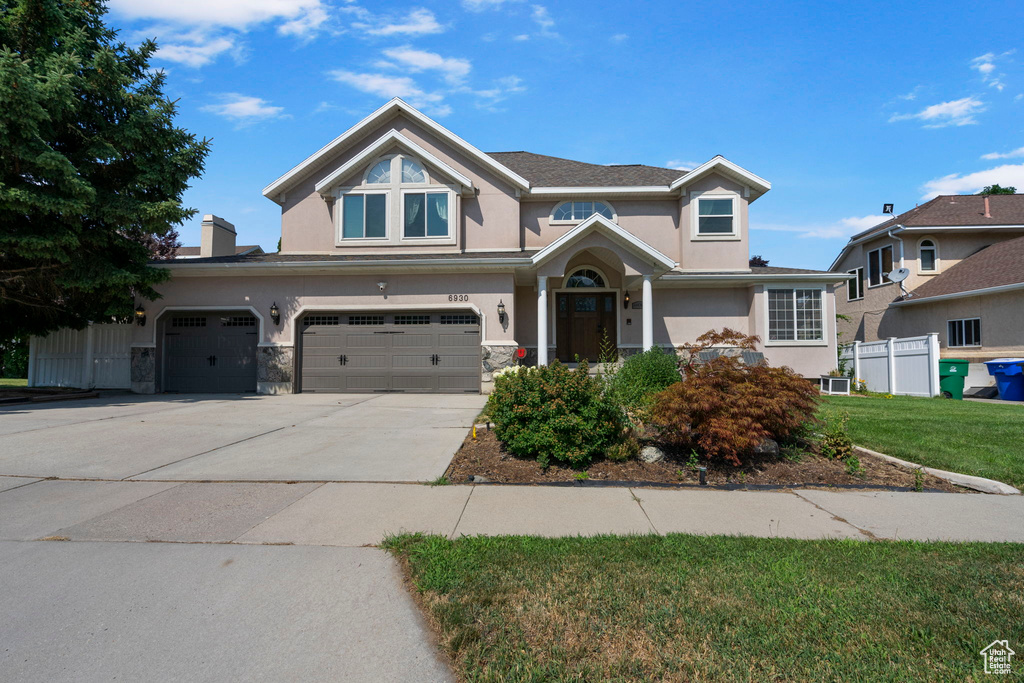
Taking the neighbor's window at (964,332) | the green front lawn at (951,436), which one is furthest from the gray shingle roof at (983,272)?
the green front lawn at (951,436)

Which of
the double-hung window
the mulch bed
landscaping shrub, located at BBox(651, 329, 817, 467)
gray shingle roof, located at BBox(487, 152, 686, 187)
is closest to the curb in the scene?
the mulch bed

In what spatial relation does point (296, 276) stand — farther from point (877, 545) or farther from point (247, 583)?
point (877, 545)

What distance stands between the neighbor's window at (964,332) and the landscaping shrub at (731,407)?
15717 mm

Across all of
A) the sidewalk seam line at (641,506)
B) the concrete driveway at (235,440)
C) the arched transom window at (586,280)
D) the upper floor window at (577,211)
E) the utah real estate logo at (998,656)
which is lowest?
the utah real estate logo at (998,656)

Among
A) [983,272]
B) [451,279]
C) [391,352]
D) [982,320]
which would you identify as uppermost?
[983,272]

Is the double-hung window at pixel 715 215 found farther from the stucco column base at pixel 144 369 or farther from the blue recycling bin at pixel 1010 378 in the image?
the stucco column base at pixel 144 369

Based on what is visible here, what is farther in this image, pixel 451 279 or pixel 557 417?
pixel 451 279

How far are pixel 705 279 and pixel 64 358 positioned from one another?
19.2 meters

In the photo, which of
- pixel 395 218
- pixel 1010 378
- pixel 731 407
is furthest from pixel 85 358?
pixel 1010 378

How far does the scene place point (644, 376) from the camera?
32.1 feet

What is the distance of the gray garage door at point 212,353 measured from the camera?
15.6 meters

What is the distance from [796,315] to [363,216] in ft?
44.5

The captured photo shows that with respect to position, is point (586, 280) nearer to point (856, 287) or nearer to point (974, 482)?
point (974, 482)

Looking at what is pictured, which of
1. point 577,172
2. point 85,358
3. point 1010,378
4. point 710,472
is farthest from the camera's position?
point 577,172
